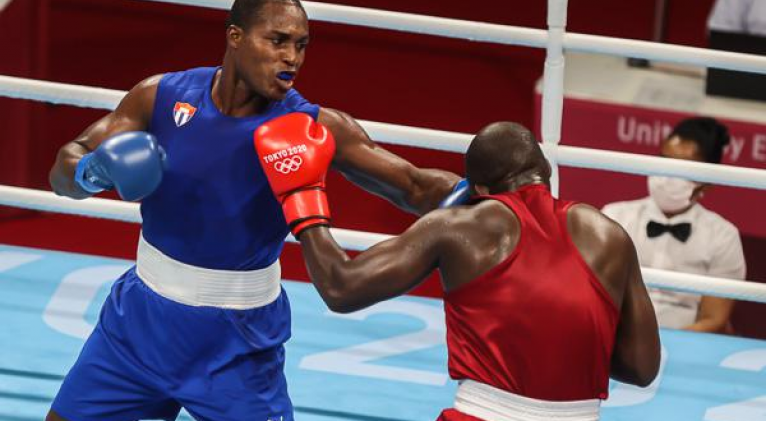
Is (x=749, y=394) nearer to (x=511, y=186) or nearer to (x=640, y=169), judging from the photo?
(x=640, y=169)

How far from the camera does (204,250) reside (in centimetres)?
319

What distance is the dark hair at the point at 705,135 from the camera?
16.5 ft

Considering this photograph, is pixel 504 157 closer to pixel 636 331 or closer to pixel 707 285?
pixel 636 331

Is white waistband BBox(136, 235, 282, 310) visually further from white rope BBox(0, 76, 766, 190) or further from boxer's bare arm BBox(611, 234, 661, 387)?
white rope BBox(0, 76, 766, 190)

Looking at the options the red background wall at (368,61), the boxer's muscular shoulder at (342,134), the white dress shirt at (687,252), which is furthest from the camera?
the red background wall at (368,61)

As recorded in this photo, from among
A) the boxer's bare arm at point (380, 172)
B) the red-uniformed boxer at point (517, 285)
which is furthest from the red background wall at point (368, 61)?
the red-uniformed boxer at point (517, 285)

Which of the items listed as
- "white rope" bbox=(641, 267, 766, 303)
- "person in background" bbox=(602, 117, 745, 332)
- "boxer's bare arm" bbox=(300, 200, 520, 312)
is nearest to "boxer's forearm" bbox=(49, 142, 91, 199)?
"boxer's bare arm" bbox=(300, 200, 520, 312)

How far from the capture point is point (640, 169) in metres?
4.29

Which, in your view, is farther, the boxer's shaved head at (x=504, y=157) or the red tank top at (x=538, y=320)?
the boxer's shaved head at (x=504, y=157)

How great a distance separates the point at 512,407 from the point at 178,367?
777 mm

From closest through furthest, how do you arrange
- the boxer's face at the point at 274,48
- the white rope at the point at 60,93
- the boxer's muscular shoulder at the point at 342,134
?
the boxer's face at the point at 274,48
the boxer's muscular shoulder at the point at 342,134
the white rope at the point at 60,93

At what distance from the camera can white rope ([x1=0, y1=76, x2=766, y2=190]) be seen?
4262 millimetres

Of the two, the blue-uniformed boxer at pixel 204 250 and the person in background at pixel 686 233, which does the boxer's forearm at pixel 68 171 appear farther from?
the person in background at pixel 686 233

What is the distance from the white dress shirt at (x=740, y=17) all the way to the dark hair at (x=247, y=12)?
309 centimetres
